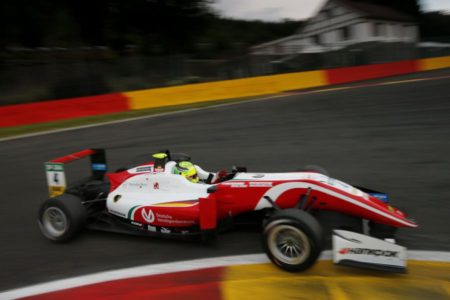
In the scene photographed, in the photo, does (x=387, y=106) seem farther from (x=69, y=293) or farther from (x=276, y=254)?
(x=69, y=293)

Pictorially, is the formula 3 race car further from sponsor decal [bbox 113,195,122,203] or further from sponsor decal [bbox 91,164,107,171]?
sponsor decal [bbox 91,164,107,171]

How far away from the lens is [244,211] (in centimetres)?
452

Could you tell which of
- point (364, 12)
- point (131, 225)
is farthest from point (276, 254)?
point (364, 12)

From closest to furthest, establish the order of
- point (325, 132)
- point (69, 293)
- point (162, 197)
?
point (69, 293)
point (162, 197)
point (325, 132)

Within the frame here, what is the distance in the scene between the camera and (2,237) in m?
5.26

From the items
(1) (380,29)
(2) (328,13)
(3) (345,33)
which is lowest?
(3) (345,33)

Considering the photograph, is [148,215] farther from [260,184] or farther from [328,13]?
[328,13]

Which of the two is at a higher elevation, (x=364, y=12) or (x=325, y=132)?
(x=364, y=12)

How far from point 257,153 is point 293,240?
176 inches

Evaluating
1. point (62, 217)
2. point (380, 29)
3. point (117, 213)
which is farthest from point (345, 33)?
point (62, 217)

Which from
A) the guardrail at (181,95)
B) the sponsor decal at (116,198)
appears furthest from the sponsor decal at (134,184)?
the guardrail at (181,95)

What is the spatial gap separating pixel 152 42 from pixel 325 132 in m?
19.9

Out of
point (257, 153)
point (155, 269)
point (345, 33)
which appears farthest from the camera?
point (345, 33)

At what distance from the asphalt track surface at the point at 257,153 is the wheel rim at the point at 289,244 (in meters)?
0.55
